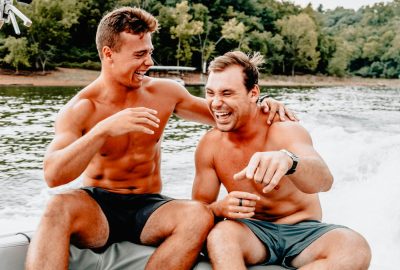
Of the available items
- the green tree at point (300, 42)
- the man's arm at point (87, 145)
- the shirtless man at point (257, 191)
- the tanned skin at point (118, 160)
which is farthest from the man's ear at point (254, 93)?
the green tree at point (300, 42)

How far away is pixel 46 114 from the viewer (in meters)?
16.7

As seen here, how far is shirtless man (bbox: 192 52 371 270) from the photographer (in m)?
2.04

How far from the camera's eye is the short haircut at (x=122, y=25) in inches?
100.0

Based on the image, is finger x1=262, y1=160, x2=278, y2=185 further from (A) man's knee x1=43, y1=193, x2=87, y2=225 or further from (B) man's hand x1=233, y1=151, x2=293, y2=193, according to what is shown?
(A) man's knee x1=43, y1=193, x2=87, y2=225

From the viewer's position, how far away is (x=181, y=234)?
2.14 meters

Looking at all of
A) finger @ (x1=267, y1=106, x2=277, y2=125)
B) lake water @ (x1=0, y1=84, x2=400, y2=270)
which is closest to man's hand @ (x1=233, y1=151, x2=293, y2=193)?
finger @ (x1=267, y1=106, x2=277, y2=125)

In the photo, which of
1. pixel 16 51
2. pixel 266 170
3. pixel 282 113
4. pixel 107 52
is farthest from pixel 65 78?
pixel 266 170

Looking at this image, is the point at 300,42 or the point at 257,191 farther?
the point at 300,42

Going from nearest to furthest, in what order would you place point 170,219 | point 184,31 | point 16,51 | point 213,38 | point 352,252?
1. point 352,252
2. point 170,219
3. point 16,51
4. point 184,31
5. point 213,38

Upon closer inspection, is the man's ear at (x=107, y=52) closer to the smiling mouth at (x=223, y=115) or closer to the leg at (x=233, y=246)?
the smiling mouth at (x=223, y=115)

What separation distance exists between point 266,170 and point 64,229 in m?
0.91

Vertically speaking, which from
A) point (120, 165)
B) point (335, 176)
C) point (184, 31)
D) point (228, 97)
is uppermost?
point (184, 31)

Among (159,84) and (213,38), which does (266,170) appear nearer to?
(159,84)

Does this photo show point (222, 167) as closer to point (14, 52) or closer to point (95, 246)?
point (95, 246)
